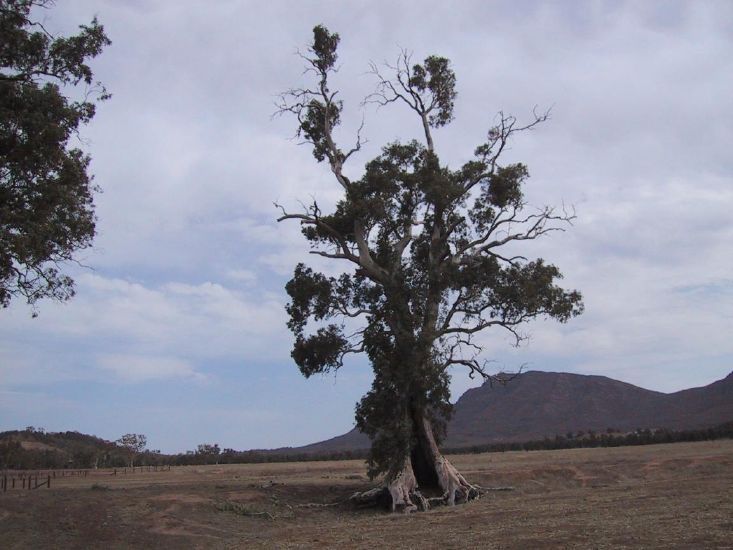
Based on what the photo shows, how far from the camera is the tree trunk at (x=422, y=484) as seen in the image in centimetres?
2392

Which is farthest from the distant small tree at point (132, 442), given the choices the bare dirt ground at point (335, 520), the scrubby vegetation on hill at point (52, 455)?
the bare dirt ground at point (335, 520)

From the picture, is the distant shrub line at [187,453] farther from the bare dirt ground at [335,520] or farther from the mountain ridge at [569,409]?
the bare dirt ground at [335,520]

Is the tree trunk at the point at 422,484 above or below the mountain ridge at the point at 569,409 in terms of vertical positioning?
below

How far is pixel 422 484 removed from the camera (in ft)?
86.9

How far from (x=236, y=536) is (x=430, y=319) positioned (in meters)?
11.8

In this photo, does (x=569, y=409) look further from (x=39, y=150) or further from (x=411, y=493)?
(x=39, y=150)

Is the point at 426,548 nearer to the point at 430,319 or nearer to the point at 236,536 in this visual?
the point at 236,536

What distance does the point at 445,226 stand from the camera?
2922 centimetres

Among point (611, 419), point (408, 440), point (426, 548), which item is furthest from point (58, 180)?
point (611, 419)

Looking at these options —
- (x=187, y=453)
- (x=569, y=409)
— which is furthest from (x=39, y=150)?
(x=569, y=409)

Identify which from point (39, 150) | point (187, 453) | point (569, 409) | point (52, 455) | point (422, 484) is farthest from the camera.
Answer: point (569, 409)

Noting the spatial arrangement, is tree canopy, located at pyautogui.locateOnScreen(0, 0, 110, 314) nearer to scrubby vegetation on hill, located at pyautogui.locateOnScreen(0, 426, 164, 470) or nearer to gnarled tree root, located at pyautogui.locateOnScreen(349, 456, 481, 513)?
gnarled tree root, located at pyautogui.locateOnScreen(349, 456, 481, 513)

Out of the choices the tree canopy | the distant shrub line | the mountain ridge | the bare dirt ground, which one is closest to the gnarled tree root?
the bare dirt ground

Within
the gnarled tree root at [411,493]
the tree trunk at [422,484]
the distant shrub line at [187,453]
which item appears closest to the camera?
the gnarled tree root at [411,493]
